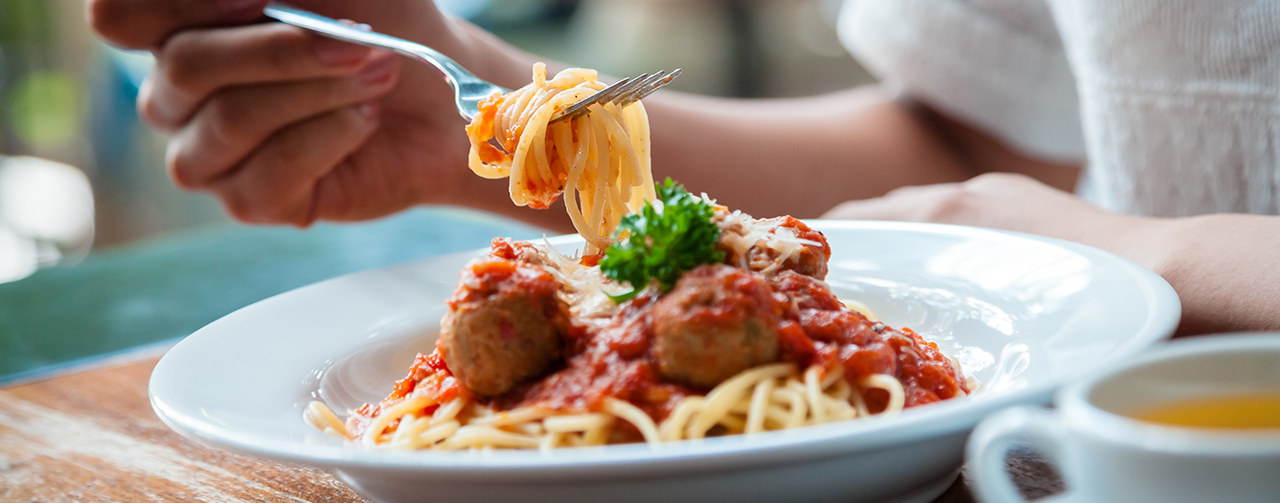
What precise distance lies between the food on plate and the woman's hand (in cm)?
135

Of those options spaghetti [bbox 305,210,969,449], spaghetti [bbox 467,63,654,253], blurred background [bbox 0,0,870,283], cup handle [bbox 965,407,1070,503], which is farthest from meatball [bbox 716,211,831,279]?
blurred background [bbox 0,0,870,283]

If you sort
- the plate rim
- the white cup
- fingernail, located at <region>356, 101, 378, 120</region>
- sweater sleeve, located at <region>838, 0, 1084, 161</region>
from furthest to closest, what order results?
1. sweater sleeve, located at <region>838, 0, 1084, 161</region>
2. fingernail, located at <region>356, 101, 378, 120</region>
3. the plate rim
4. the white cup

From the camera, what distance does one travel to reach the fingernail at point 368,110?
325 cm

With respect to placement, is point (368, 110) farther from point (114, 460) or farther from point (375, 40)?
point (114, 460)

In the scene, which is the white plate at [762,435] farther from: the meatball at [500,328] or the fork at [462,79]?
the fork at [462,79]

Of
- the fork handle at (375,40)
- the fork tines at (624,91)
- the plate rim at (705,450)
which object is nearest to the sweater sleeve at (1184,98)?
the fork tines at (624,91)

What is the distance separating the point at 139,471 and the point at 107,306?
1.80 meters

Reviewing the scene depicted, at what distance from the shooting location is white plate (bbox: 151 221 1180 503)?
3.93 feet

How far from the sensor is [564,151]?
2.38m

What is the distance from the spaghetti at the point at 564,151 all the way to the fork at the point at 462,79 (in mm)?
47

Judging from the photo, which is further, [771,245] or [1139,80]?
[1139,80]

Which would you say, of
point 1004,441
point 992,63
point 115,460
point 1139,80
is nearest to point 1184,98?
point 1139,80

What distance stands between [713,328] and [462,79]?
123cm

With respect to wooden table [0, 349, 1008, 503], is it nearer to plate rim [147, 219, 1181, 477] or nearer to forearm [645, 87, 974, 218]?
plate rim [147, 219, 1181, 477]
